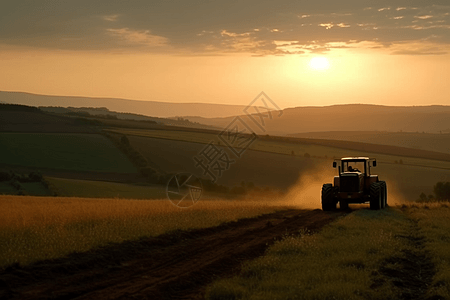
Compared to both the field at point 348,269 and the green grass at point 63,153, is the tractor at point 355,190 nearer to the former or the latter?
the field at point 348,269

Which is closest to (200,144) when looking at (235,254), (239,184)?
(239,184)

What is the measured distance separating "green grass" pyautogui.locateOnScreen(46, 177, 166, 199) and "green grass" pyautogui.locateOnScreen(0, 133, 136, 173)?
43.7 ft

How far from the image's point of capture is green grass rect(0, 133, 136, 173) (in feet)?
281

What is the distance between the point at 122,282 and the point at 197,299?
6.94 feet

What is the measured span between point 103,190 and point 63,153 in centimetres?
2840

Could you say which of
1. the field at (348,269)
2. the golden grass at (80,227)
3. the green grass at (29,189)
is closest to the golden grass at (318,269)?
the field at (348,269)

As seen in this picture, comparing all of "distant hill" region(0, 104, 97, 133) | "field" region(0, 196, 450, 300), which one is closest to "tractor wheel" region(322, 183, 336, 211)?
"field" region(0, 196, 450, 300)

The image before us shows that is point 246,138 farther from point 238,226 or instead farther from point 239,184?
point 238,226

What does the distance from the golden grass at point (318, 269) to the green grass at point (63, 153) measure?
229 feet

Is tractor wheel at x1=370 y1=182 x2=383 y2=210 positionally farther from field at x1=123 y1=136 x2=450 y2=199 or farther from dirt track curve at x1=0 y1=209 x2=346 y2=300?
field at x1=123 y1=136 x2=450 y2=199

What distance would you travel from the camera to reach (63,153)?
9231 cm

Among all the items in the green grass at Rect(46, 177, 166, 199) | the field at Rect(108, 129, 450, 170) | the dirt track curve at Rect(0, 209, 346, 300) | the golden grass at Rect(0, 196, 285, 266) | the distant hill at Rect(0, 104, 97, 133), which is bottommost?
the green grass at Rect(46, 177, 166, 199)

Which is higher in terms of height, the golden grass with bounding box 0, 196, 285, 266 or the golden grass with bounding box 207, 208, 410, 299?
the golden grass with bounding box 0, 196, 285, 266

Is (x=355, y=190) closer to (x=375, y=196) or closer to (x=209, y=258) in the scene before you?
(x=375, y=196)
